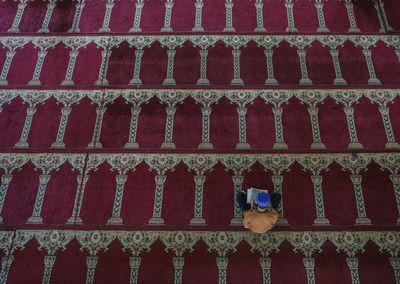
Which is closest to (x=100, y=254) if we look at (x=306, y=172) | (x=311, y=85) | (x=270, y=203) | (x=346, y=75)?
(x=270, y=203)

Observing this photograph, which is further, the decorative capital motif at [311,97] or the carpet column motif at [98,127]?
the decorative capital motif at [311,97]

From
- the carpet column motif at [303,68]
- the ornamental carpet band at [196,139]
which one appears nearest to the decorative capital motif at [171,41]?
the ornamental carpet band at [196,139]

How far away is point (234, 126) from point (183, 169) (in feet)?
2.07

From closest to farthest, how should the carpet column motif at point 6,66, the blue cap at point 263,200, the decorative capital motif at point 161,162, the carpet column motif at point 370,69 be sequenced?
1. the blue cap at point 263,200
2. the decorative capital motif at point 161,162
3. the carpet column motif at point 370,69
4. the carpet column motif at point 6,66

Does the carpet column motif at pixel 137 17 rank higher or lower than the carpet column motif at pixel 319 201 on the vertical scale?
higher

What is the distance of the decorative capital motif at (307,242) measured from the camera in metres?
3.85

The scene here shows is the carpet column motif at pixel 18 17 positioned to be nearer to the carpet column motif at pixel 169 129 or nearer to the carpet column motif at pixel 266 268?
the carpet column motif at pixel 169 129

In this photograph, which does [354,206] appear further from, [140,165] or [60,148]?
[60,148]

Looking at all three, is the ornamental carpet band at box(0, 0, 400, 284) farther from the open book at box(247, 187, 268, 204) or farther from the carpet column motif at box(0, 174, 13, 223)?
the open book at box(247, 187, 268, 204)

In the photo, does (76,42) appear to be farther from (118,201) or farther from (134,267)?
(134,267)

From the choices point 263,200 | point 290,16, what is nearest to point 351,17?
point 290,16

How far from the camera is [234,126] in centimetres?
445

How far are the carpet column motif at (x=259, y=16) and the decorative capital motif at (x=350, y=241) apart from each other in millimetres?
2258

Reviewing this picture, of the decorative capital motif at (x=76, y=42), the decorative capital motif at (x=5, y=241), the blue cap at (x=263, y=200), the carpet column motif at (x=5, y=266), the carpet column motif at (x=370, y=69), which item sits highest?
the decorative capital motif at (x=76, y=42)
